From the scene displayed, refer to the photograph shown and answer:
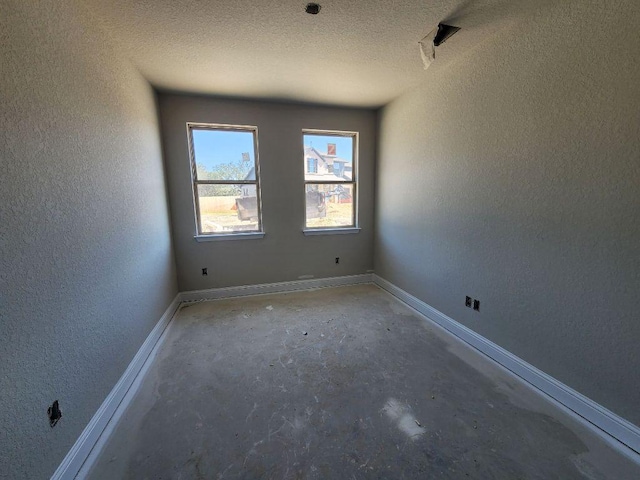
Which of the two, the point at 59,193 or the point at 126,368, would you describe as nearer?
the point at 59,193

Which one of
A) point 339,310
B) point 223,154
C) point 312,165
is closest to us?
point 339,310

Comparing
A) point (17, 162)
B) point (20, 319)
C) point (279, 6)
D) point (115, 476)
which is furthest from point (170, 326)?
point (279, 6)

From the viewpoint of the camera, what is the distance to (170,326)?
2680mm

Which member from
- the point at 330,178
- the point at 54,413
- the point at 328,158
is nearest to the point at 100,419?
the point at 54,413

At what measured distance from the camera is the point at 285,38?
1.87 metres

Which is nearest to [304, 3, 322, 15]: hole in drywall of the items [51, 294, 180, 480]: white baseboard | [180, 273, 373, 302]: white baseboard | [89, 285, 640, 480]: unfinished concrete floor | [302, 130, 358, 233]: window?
[302, 130, 358, 233]: window

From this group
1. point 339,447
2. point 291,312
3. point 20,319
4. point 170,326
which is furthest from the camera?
point 291,312

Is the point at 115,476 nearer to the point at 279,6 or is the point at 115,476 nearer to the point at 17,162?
the point at 17,162

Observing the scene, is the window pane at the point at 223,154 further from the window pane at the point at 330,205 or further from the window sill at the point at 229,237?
the window pane at the point at 330,205

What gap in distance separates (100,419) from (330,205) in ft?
9.94

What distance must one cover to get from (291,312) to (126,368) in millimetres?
1558

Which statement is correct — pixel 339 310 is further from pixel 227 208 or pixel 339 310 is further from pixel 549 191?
pixel 549 191

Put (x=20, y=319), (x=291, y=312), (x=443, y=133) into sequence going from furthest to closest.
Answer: (x=291, y=312), (x=443, y=133), (x=20, y=319)

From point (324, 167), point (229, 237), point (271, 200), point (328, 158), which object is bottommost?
point (229, 237)
